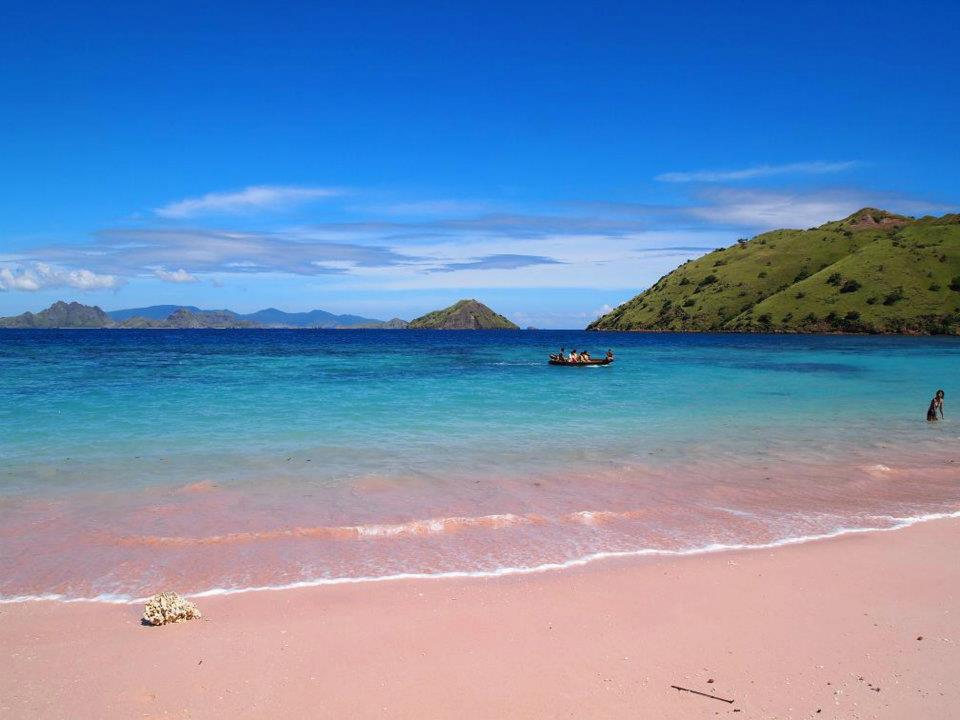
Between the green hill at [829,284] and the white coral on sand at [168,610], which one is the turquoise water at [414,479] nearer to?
the white coral on sand at [168,610]

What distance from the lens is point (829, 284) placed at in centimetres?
14238

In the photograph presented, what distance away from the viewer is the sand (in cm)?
609

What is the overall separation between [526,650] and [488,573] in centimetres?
237

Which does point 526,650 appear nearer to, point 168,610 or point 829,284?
point 168,610

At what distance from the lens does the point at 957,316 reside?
385 ft

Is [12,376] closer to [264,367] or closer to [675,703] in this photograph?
[264,367]

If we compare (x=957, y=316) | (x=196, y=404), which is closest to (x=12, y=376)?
(x=196, y=404)

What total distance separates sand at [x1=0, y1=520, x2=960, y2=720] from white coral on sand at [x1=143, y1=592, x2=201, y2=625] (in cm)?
15

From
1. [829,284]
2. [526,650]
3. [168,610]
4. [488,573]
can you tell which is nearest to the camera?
[526,650]

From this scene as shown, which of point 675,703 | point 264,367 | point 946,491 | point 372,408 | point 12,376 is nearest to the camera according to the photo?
point 675,703

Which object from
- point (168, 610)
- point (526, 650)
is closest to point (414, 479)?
point (168, 610)

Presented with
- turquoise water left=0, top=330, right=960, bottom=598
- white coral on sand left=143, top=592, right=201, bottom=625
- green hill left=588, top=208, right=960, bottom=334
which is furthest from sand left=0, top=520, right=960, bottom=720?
green hill left=588, top=208, right=960, bottom=334

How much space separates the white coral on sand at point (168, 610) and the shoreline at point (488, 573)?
30.2 inches

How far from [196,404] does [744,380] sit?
3475cm
